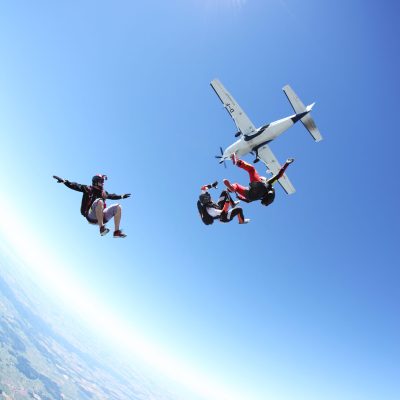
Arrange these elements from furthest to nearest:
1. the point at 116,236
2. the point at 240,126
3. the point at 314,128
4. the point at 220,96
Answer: the point at 220,96, the point at 240,126, the point at 314,128, the point at 116,236

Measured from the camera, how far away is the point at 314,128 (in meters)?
25.4

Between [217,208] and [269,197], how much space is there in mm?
1568

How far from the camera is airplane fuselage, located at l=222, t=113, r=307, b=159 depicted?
2683cm

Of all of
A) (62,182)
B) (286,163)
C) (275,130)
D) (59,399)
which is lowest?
(59,399)

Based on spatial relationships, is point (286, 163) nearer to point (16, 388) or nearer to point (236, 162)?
point (236, 162)

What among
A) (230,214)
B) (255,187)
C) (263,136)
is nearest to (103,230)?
(230,214)

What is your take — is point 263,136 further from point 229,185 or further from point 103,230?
point 103,230

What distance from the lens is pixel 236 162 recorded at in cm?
913

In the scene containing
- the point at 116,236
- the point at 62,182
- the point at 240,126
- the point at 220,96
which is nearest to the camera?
the point at 62,182

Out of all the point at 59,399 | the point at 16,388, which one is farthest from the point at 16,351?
the point at 16,388

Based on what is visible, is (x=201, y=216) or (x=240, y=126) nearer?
(x=201, y=216)

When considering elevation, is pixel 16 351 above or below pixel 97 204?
below

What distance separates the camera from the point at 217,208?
8570 mm

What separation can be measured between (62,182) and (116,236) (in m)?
2.33
